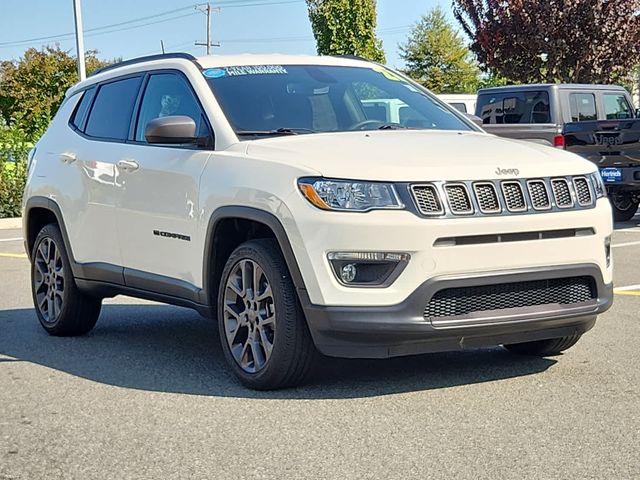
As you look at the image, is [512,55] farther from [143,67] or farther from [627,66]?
[143,67]

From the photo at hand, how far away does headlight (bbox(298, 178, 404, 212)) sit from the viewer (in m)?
4.91

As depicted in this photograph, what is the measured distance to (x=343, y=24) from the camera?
46625mm

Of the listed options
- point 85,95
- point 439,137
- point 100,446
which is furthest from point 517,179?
point 85,95

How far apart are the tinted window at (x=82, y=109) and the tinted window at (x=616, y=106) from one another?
11160mm

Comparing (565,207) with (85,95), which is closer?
(565,207)

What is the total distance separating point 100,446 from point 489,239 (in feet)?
6.56

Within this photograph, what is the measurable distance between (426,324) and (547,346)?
1.39m

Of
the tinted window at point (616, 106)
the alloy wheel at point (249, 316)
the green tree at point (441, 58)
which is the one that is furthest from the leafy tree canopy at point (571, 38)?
the green tree at point (441, 58)

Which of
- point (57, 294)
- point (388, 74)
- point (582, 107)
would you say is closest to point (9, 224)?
point (582, 107)

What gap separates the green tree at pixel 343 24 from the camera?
46562mm

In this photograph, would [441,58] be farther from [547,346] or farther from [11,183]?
[547,346]

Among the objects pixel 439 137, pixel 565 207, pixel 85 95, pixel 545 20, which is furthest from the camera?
pixel 545 20

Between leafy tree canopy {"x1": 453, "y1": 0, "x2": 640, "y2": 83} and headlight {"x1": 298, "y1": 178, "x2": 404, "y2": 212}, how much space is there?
934 inches

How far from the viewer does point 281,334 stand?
17.1 feet
